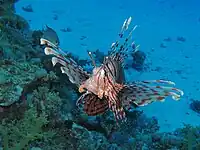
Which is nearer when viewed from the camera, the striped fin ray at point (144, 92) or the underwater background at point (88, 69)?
the striped fin ray at point (144, 92)

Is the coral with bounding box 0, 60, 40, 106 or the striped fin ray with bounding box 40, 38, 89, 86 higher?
the coral with bounding box 0, 60, 40, 106

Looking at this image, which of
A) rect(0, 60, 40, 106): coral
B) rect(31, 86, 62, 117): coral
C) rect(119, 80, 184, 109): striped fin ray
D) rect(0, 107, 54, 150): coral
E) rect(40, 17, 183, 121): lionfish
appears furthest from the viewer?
rect(31, 86, 62, 117): coral

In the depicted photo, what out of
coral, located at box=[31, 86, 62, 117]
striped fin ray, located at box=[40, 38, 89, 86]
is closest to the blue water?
coral, located at box=[31, 86, 62, 117]

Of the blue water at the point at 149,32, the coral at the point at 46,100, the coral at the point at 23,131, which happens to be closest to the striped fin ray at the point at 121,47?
the coral at the point at 23,131

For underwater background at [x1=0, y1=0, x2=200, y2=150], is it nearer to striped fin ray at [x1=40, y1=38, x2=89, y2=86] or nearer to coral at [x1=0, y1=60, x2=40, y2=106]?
coral at [x1=0, y1=60, x2=40, y2=106]

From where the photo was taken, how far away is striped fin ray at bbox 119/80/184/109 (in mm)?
2643

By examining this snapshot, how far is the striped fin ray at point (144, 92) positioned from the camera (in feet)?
8.67

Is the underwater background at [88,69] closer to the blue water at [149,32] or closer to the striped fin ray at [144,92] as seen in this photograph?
the blue water at [149,32]

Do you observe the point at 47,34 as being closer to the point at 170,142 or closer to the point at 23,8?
the point at 170,142

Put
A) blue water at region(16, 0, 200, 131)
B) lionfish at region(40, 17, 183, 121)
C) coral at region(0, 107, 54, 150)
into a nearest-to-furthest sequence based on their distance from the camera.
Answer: lionfish at region(40, 17, 183, 121) → coral at region(0, 107, 54, 150) → blue water at region(16, 0, 200, 131)

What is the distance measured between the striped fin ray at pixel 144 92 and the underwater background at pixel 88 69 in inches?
18.5

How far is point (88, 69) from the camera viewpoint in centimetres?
907

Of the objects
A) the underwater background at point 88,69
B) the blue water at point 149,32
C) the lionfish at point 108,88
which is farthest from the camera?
the blue water at point 149,32

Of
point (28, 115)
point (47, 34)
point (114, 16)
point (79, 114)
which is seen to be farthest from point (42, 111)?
point (114, 16)
